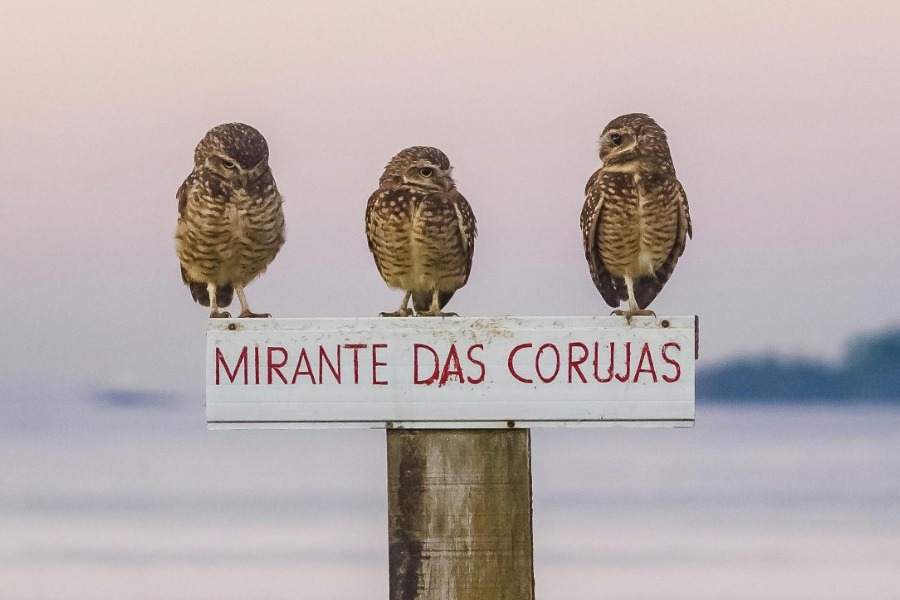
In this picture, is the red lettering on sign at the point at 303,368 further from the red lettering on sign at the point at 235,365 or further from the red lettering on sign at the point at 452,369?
the red lettering on sign at the point at 452,369

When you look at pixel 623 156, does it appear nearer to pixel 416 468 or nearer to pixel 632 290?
pixel 632 290

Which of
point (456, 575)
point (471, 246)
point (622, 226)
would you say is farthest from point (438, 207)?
point (456, 575)

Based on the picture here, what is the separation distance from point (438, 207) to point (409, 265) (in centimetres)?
29

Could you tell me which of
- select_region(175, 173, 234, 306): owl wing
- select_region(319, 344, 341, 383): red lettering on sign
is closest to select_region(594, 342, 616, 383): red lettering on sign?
select_region(319, 344, 341, 383): red lettering on sign

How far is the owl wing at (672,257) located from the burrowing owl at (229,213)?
179 cm

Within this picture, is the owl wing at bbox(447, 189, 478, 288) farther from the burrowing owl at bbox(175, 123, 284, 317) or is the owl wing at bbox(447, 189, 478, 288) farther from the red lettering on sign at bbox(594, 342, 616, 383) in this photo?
the red lettering on sign at bbox(594, 342, 616, 383)

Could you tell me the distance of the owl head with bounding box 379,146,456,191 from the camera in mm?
5828

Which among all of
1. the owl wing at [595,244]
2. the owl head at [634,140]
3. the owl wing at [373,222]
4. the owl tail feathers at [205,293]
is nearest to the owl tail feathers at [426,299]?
the owl wing at [373,222]

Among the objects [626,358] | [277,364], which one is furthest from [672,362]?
[277,364]

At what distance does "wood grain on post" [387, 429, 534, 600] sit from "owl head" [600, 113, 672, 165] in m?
2.02

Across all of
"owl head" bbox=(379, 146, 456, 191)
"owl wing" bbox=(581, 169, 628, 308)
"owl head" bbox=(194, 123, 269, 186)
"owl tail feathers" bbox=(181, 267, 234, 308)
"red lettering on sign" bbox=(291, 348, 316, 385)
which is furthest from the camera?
"owl tail feathers" bbox=(181, 267, 234, 308)

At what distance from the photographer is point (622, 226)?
6.02m

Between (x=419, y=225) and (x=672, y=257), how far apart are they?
4.24 ft

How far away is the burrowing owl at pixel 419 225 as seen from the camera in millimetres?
5840
